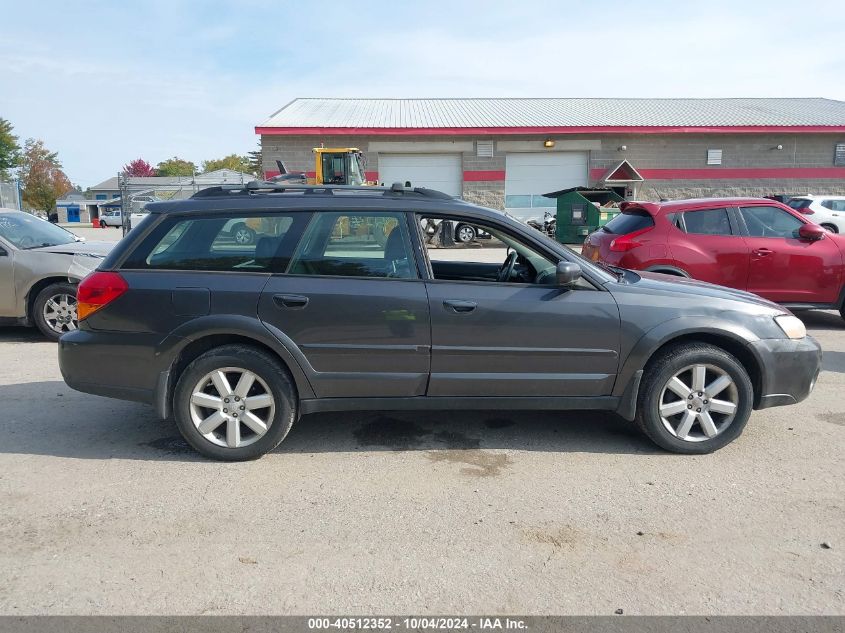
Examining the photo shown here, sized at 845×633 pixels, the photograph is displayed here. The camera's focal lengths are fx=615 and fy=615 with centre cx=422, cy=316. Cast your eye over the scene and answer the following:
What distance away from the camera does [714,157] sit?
26.4 metres

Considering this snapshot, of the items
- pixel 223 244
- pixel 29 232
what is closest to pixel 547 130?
pixel 29 232

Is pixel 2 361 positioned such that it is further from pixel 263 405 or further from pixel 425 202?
pixel 425 202

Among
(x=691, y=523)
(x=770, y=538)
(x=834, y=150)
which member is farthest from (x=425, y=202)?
(x=834, y=150)

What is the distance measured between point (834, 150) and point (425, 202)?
2935 centimetres

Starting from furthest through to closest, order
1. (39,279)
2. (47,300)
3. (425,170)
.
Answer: (425,170) < (47,300) < (39,279)

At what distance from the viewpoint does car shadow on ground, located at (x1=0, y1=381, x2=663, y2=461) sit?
13.5 feet

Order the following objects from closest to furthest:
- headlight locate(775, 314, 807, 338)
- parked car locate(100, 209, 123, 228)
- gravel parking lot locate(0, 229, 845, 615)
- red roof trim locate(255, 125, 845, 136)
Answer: gravel parking lot locate(0, 229, 845, 615)
headlight locate(775, 314, 807, 338)
red roof trim locate(255, 125, 845, 136)
parked car locate(100, 209, 123, 228)

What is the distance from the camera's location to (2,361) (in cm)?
639

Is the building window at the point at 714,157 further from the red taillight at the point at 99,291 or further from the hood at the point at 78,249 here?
the red taillight at the point at 99,291

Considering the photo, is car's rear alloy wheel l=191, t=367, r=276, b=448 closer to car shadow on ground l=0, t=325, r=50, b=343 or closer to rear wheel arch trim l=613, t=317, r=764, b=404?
rear wheel arch trim l=613, t=317, r=764, b=404

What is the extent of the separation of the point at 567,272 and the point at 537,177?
23.5m

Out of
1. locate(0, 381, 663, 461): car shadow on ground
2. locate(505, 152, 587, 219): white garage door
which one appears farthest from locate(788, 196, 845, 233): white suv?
locate(0, 381, 663, 461): car shadow on ground

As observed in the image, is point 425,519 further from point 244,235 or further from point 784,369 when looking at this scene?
point 784,369

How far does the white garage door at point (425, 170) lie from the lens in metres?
25.5
